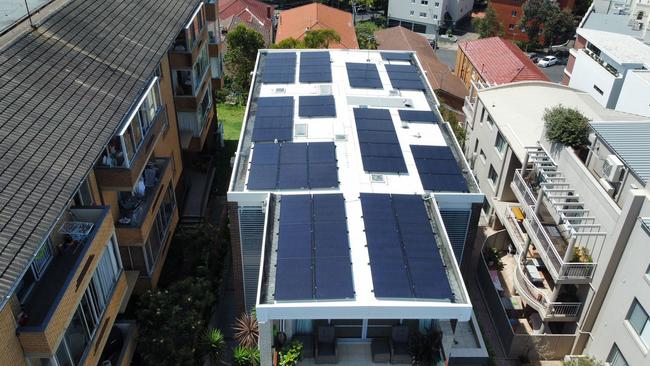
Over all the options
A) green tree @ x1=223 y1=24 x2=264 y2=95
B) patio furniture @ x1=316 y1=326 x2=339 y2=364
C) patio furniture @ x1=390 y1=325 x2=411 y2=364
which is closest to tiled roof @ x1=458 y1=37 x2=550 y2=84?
green tree @ x1=223 y1=24 x2=264 y2=95

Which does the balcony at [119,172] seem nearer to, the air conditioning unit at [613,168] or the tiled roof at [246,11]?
the air conditioning unit at [613,168]

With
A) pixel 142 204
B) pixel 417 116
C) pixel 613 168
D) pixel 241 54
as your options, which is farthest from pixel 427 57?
pixel 142 204

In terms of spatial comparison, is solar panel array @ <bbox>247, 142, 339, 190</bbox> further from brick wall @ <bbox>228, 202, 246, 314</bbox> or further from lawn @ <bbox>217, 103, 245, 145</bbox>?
lawn @ <bbox>217, 103, 245, 145</bbox>

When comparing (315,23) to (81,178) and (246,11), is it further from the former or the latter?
(81,178)

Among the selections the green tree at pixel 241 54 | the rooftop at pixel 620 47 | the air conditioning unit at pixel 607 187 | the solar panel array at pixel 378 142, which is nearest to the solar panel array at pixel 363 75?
the solar panel array at pixel 378 142

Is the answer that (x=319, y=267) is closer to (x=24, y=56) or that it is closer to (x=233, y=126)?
(x=24, y=56)

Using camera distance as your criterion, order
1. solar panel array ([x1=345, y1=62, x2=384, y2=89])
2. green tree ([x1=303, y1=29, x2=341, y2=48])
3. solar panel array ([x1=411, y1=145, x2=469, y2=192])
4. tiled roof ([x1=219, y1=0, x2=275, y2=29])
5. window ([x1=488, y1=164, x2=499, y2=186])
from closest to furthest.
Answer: solar panel array ([x1=411, y1=145, x2=469, y2=192]) < solar panel array ([x1=345, y1=62, x2=384, y2=89]) < window ([x1=488, y1=164, x2=499, y2=186]) < green tree ([x1=303, y1=29, x2=341, y2=48]) < tiled roof ([x1=219, y1=0, x2=275, y2=29])
